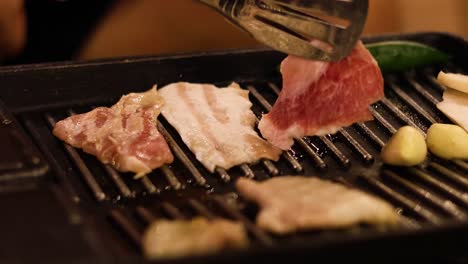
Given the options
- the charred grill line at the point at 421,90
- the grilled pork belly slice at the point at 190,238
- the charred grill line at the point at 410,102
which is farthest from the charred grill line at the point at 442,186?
the grilled pork belly slice at the point at 190,238

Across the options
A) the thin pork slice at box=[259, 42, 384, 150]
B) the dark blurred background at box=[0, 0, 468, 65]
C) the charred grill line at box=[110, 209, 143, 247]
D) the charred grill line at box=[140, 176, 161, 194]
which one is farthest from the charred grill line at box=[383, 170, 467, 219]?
the dark blurred background at box=[0, 0, 468, 65]

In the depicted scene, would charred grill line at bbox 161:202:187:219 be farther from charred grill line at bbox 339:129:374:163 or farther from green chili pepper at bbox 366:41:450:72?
green chili pepper at bbox 366:41:450:72

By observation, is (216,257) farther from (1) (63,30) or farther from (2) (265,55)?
(1) (63,30)

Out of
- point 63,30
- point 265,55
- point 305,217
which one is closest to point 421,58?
point 265,55

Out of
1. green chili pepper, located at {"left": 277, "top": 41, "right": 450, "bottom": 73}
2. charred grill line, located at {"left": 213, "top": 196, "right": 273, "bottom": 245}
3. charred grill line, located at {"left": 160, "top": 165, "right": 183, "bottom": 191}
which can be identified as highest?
green chili pepper, located at {"left": 277, "top": 41, "right": 450, "bottom": 73}

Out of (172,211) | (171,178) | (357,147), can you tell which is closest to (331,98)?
(357,147)

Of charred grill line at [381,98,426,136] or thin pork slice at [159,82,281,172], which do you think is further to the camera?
charred grill line at [381,98,426,136]

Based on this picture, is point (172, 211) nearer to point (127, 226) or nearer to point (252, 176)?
point (127, 226)
